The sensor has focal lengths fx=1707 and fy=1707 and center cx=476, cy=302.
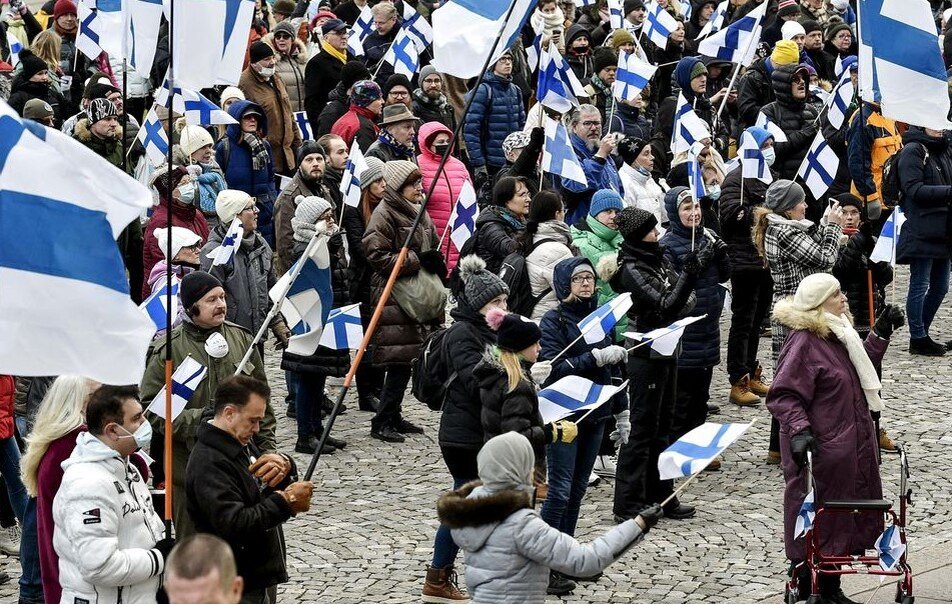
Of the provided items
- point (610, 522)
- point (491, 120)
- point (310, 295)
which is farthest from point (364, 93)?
point (310, 295)

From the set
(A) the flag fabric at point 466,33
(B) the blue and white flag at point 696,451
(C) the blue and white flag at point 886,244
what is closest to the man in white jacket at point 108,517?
(B) the blue and white flag at point 696,451

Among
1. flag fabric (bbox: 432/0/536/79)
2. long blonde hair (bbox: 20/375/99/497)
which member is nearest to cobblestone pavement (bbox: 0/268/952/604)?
long blonde hair (bbox: 20/375/99/497)

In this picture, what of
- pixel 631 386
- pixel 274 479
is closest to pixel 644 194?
pixel 631 386

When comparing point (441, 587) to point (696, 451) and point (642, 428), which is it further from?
point (696, 451)

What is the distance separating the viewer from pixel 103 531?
275 inches

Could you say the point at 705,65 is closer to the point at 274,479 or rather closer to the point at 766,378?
the point at 766,378

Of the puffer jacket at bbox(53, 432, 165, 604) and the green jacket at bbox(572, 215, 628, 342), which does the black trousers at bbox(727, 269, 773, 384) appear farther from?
the puffer jacket at bbox(53, 432, 165, 604)

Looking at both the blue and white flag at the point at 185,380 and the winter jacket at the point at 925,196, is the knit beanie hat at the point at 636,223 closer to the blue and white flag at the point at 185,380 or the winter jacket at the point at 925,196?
the blue and white flag at the point at 185,380

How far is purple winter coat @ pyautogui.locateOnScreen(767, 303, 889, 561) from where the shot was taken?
9117mm

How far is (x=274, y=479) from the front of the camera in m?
7.63

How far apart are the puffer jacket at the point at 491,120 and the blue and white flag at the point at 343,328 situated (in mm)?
5258

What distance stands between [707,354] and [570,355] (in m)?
1.71

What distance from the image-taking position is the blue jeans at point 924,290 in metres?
14.9

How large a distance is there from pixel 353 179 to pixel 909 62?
429 cm
